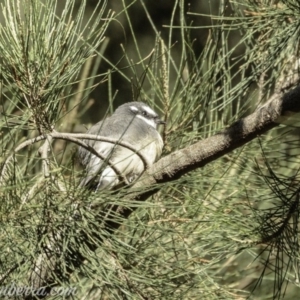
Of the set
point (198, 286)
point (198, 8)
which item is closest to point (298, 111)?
point (198, 286)

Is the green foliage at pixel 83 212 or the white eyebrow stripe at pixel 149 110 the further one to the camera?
the white eyebrow stripe at pixel 149 110

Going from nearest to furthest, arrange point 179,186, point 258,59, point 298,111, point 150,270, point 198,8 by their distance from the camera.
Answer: point 298,111 → point 150,270 → point 179,186 → point 258,59 → point 198,8

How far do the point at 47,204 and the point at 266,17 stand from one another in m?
0.74

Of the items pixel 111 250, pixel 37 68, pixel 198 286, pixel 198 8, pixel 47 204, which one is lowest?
pixel 198 8

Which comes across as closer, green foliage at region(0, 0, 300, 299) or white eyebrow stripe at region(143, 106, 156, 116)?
green foliage at region(0, 0, 300, 299)

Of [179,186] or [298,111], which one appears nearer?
[298,111]

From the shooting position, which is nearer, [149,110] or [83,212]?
[83,212]

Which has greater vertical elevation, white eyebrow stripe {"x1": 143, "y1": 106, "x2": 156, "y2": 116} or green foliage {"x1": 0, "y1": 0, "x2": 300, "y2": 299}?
green foliage {"x1": 0, "y1": 0, "x2": 300, "y2": 299}

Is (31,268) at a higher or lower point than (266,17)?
lower

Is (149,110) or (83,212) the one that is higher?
(83,212)

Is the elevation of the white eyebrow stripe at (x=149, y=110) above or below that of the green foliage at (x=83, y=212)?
below

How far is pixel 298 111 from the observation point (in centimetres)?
131

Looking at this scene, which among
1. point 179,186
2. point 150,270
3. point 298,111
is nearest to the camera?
point 298,111

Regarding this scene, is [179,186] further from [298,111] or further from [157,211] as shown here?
[298,111]
